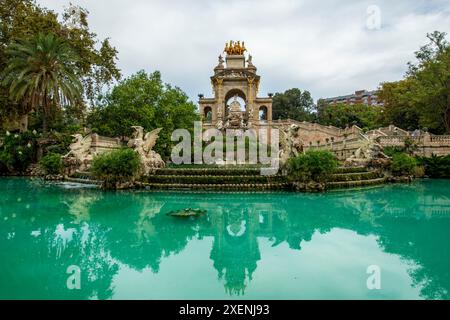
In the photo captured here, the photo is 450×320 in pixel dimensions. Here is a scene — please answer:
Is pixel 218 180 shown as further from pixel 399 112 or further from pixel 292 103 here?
pixel 292 103

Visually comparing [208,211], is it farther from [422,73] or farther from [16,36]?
[422,73]

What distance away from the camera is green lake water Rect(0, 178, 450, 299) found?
4398 mm

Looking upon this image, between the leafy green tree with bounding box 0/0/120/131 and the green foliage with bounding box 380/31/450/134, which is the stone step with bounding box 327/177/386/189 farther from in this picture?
the leafy green tree with bounding box 0/0/120/131

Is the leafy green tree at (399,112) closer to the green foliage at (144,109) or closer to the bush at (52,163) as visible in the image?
the green foliage at (144,109)

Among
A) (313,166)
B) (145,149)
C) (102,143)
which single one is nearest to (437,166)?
(313,166)

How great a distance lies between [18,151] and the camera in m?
22.7

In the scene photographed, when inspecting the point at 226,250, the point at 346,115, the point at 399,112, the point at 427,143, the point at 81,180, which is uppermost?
the point at 346,115

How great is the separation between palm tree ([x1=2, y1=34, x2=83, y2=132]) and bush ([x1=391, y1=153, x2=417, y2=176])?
20287 millimetres

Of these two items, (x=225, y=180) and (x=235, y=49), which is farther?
(x=235, y=49)

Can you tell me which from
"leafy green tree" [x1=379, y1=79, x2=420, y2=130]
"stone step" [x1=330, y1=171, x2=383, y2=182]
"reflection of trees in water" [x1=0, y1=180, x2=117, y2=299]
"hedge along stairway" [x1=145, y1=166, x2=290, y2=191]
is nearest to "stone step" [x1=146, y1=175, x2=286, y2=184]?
"hedge along stairway" [x1=145, y1=166, x2=290, y2=191]

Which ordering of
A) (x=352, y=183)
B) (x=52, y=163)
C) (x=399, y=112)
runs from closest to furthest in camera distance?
(x=352, y=183) → (x=52, y=163) → (x=399, y=112)

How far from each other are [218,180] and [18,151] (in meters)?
15.8

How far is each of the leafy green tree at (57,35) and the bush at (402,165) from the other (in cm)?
2105
